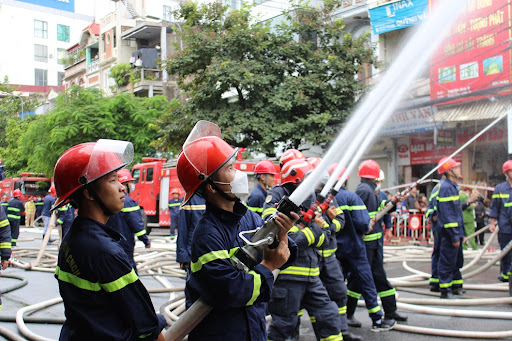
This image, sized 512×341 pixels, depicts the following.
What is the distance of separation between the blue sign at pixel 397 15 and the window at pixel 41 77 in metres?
56.2

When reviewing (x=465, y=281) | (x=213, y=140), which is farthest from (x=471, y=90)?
(x=213, y=140)

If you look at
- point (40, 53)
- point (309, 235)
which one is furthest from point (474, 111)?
point (40, 53)

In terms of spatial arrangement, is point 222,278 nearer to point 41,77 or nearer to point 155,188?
point 155,188

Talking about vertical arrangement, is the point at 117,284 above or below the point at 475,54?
below

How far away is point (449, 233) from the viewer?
7.69 m

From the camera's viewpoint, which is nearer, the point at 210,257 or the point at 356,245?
the point at 210,257

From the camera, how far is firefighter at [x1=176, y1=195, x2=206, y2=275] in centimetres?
626

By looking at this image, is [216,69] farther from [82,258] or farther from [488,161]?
[82,258]

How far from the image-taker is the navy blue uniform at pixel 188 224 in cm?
626

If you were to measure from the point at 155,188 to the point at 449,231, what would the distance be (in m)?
14.1

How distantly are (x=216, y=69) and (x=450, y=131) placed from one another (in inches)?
296

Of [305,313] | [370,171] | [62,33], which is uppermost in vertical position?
[62,33]

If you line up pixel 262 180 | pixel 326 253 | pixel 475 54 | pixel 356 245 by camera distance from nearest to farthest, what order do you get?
pixel 326 253 < pixel 356 245 < pixel 262 180 < pixel 475 54

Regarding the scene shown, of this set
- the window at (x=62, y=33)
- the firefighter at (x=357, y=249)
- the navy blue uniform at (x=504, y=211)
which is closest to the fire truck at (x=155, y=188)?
the navy blue uniform at (x=504, y=211)
